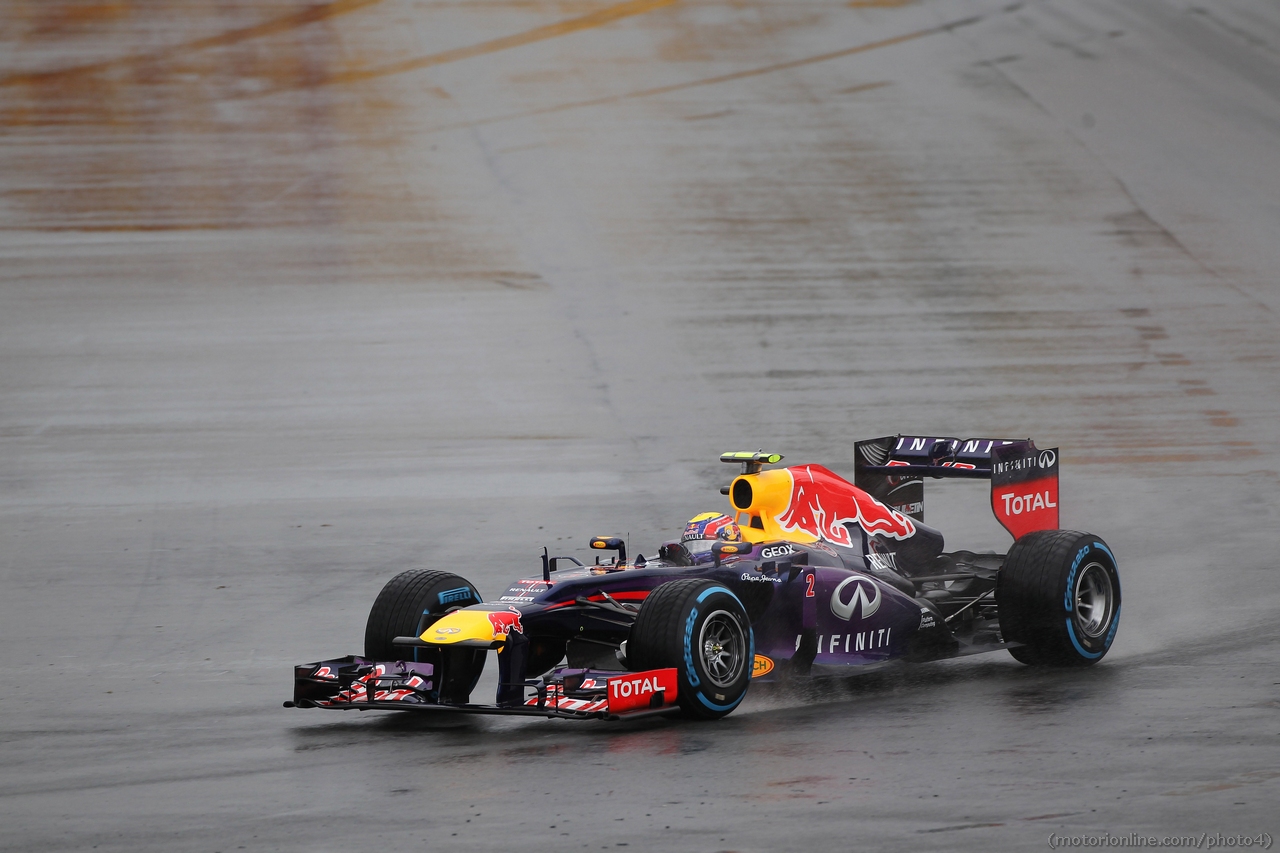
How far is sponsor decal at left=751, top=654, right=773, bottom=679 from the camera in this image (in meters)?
10.4

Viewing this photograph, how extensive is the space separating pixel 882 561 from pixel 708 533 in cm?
137

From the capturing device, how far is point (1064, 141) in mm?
31750

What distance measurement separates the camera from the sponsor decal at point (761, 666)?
408 inches

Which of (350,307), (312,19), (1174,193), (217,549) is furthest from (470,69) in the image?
(217,549)

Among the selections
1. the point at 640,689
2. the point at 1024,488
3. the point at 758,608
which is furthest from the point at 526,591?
the point at 1024,488

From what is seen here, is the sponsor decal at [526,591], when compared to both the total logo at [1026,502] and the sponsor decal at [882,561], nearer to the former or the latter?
the sponsor decal at [882,561]

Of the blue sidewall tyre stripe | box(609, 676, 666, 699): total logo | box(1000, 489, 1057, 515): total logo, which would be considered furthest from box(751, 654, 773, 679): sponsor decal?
box(1000, 489, 1057, 515): total logo

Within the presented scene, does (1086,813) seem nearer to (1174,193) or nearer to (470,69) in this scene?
(1174,193)

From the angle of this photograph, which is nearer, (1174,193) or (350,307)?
(350,307)

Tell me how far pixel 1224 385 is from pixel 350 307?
41.3 feet

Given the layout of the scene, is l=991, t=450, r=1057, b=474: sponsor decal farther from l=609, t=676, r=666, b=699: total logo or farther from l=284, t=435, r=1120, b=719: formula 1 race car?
l=609, t=676, r=666, b=699: total logo

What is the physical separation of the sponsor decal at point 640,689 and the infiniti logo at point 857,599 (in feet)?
5.61

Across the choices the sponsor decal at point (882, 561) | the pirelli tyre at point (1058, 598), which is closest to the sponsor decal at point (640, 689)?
the sponsor decal at point (882, 561)

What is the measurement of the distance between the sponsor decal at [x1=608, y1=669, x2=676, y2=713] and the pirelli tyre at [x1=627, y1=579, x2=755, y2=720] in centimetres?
7
